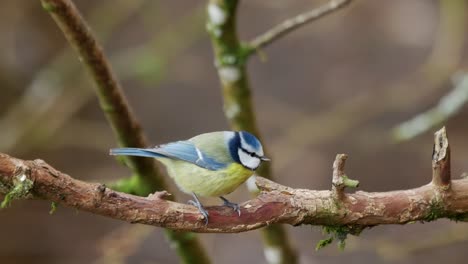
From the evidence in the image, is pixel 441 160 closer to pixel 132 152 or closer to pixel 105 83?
pixel 132 152

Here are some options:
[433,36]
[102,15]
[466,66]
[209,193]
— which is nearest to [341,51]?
[433,36]

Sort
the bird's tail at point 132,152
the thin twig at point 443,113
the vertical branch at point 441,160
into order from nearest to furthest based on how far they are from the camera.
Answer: the vertical branch at point 441,160 → the bird's tail at point 132,152 → the thin twig at point 443,113

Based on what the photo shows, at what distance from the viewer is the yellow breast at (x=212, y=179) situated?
1.82 metres

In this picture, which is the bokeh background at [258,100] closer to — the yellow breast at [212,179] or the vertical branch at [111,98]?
the vertical branch at [111,98]

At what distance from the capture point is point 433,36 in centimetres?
470

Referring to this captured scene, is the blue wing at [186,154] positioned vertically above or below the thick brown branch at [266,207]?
above

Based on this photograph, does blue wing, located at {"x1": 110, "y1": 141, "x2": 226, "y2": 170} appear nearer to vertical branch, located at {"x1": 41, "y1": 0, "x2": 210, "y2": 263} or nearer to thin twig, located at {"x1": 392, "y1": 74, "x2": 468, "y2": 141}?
vertical branch, located at {"x1": 41, "y1": 0, "x2": 210, "y2": 263}

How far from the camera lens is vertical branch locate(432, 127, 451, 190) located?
4.99 ft

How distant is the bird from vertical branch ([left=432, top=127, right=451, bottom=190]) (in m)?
0.49

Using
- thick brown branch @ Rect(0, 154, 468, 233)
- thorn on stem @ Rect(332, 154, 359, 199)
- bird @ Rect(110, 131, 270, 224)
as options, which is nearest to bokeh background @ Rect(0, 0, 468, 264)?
bird @ Rect(110, 131, 270, 224)

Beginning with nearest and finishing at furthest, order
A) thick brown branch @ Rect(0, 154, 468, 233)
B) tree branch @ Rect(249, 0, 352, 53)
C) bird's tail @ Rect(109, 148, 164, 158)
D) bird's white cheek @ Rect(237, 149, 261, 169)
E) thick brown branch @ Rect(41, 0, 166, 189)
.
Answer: thick brown branch @ Rect(0, 154, 468, 233), bird's tail @ Rect(109, 148, 164, 158), bird's white cheek @ Rect(237, 149, 261, 169), thick brown branch @ Rect(41, 0, 166, 189), tree branch @ Rect(249, 0, 352, 53)

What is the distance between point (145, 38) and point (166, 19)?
0.50 m

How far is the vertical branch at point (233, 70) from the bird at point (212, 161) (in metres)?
0.51

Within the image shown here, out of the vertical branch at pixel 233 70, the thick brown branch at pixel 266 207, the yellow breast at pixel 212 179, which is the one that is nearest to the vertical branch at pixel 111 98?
the vertical branch at pixel 233 70
